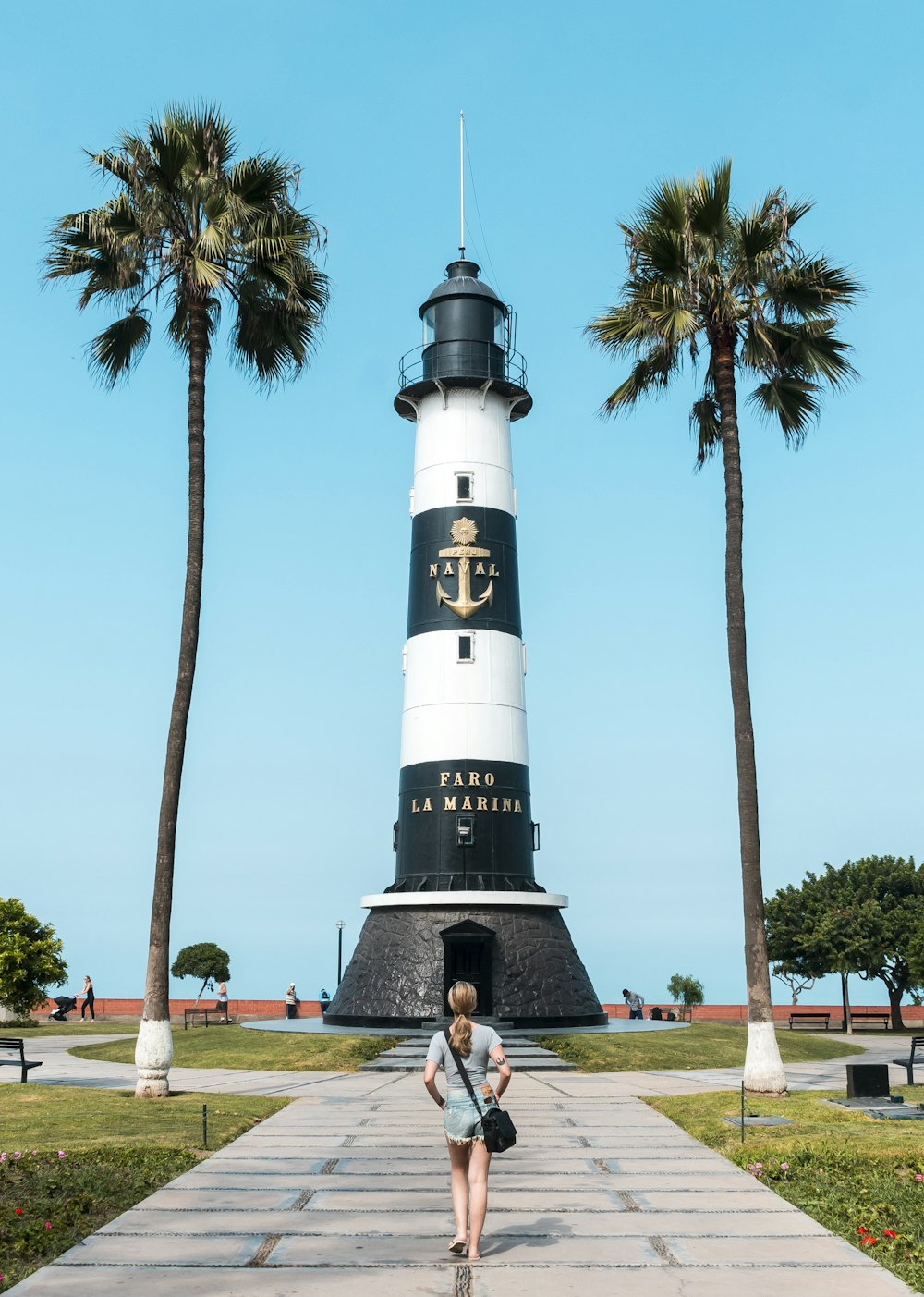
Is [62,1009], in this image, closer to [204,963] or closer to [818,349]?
[204,963]

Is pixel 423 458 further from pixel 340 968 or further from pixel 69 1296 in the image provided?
pixel 69 1296

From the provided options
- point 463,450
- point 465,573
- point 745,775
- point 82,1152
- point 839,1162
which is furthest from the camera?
point 463,450

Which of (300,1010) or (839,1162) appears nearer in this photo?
(839,1162)

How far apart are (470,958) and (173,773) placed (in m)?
13.2

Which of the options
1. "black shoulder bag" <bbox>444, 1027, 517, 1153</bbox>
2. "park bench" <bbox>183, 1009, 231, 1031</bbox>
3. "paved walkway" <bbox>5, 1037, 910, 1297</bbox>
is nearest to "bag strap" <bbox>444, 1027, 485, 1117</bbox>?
"black shoulder bag" <bbox>444, 1027, 517, 1153</bbox>

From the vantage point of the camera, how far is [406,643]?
110ft

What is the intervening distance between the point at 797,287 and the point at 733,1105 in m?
13.5

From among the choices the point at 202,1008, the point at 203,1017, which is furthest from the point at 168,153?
the point at 202,1008

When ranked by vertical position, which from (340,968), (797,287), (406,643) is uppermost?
(797,287)

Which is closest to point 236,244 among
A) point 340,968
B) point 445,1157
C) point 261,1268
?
point 445,1157

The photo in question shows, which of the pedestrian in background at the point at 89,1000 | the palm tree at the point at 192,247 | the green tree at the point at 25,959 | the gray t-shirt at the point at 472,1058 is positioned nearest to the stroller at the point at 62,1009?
the pedestrian in background at the point at 89,1000

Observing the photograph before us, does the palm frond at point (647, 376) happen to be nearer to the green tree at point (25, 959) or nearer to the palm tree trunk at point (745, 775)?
the palm tree trunk at point (745, 775)

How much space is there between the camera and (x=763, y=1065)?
60.5 feet

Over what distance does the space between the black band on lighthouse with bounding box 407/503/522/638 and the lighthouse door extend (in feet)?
26.1
